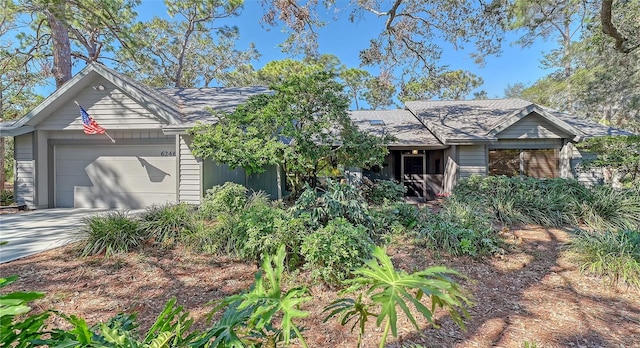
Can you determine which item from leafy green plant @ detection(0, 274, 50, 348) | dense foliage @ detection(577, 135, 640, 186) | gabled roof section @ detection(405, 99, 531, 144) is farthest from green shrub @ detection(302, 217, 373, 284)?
dense foliage @ detection(577, 135, 640, 186)

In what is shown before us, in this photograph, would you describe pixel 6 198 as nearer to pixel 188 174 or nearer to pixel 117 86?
pixel 117 86

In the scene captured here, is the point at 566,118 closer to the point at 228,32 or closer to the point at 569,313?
the point at 569,313

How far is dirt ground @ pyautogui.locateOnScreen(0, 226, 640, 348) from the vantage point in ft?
9.12

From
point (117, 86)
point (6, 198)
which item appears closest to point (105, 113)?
point (117, 86)

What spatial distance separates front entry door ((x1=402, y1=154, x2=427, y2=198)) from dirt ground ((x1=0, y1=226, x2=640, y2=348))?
7.18 meters

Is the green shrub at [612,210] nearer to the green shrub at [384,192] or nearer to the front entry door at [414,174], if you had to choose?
the green shrub at [384,192]

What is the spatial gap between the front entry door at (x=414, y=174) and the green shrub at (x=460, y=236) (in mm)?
6665

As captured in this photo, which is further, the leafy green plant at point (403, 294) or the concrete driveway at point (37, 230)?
the concrete driveway at point (37, 230)

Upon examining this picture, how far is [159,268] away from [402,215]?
4924mm

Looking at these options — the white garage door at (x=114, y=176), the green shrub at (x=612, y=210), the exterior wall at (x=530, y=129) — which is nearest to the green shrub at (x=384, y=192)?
the green shrub at (x=612, y=210)

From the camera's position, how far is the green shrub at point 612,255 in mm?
3910

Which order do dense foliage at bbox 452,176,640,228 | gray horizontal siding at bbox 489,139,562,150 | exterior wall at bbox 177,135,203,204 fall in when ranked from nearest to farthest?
dense foliage at bbox 452,176,640,228
exterior wall at bbox 177,135,203,204
gray horizontal siding at bbox 489,139,562,150

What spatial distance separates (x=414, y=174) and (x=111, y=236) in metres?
11.2

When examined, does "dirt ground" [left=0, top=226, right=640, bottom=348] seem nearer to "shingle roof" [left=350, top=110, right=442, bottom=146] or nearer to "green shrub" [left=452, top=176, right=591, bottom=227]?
"green shrub" [left=452, top=176, right=591, bottom=227]
